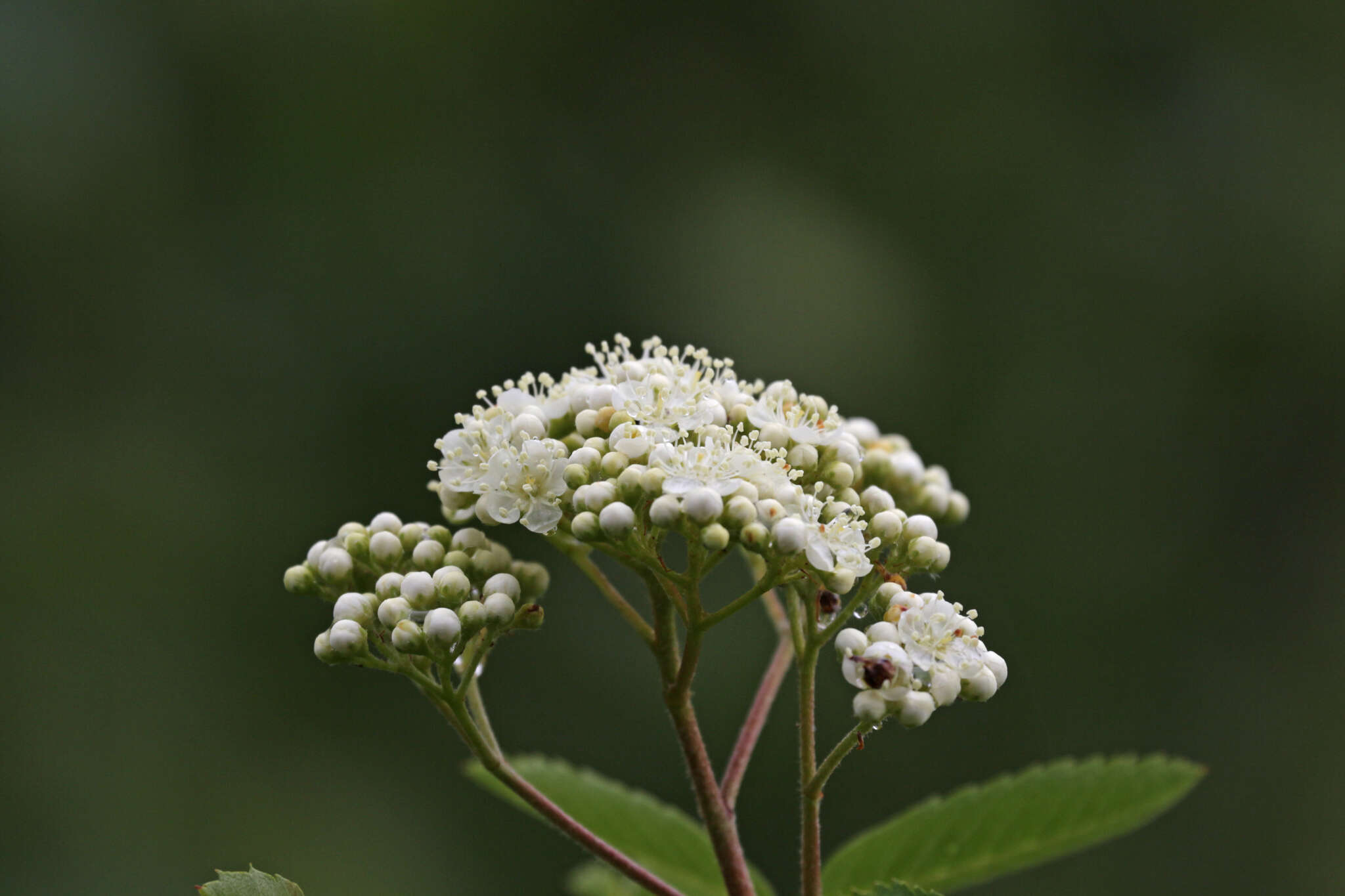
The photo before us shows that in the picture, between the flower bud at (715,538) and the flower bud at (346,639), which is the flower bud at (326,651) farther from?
the flower bud at (715,538)

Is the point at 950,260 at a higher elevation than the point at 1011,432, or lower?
higher

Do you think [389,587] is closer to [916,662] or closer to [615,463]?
[615,463]

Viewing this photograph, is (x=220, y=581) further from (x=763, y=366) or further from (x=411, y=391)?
(x=763, y=366)

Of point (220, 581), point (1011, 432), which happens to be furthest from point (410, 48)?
point (1011, 432)

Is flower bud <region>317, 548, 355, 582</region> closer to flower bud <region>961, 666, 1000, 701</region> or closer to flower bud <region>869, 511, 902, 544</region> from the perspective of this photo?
flower bud <region>869, 511, 902, 544</region>

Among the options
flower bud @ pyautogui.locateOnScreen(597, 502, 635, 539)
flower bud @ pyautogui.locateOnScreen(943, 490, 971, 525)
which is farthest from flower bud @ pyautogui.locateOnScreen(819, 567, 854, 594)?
flower bud @ pyautogui.locateOnScreen(943, 490, 971, 525)
